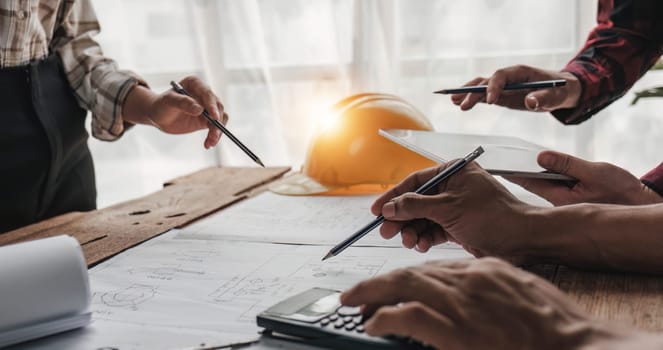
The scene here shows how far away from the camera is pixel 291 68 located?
109 inches

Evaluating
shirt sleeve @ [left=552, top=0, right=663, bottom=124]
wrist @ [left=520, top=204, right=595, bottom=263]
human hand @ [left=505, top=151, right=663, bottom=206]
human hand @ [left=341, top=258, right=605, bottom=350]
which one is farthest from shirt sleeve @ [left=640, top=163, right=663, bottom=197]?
human hand @ [left=341, top=258, right=605, bottom=350]

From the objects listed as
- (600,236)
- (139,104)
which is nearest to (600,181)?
(600,236)

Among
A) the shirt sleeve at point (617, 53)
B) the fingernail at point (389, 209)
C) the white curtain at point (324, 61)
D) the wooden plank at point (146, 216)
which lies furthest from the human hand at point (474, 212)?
the white curtain at point (324, 61)

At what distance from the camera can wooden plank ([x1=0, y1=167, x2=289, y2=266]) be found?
1114 millimetres

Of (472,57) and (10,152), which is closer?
(10,152)

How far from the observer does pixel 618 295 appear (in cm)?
75

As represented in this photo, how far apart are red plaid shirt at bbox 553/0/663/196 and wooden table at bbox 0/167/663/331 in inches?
24.9

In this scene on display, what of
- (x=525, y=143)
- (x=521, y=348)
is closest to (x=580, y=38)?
(x=525, y=143)

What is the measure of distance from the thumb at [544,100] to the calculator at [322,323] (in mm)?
682

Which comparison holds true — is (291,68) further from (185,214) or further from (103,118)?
(185,214)

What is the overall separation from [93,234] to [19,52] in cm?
45

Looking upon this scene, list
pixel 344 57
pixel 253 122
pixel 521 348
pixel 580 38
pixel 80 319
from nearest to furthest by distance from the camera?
1. pixel 521 348
2. pixel 80 319
3. pixel 580 38
4. pixel 344 57
5. pixel 253 122

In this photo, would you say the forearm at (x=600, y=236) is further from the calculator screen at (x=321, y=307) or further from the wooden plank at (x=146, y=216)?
the wooden plank at (x=146, y=216)

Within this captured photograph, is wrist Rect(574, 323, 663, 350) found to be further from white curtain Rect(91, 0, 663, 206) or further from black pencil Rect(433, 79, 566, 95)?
white curtain Rect(91, 0, 663, 206)
